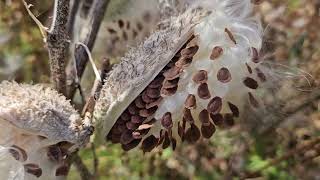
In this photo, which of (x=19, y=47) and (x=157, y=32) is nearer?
(x=157, y=32)

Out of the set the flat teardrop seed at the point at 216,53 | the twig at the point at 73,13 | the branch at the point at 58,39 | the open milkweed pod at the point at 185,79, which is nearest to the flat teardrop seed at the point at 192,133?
the open milkweed pod at the point at 185,79

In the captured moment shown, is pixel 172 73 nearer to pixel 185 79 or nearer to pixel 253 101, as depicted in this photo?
pixel 185 79

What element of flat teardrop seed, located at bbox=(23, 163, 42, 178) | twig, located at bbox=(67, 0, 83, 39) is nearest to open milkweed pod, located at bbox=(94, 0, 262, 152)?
flat teardrop seed, located at bbox=(23, 163, 42, 178)

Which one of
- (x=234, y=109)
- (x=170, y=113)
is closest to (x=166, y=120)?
(x=170, y=113)

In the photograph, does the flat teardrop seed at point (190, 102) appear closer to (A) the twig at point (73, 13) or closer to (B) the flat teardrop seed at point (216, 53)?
(B) the flat teardrop seed at point (216, 53)

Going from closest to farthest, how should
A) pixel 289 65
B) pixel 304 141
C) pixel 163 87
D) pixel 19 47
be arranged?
pixel 163 87, pixel 289 65, pixel 304 141, pixel 19 47

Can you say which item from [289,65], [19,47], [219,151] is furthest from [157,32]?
[19,47]

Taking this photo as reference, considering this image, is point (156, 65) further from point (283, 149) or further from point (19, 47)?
point (19, 47)
